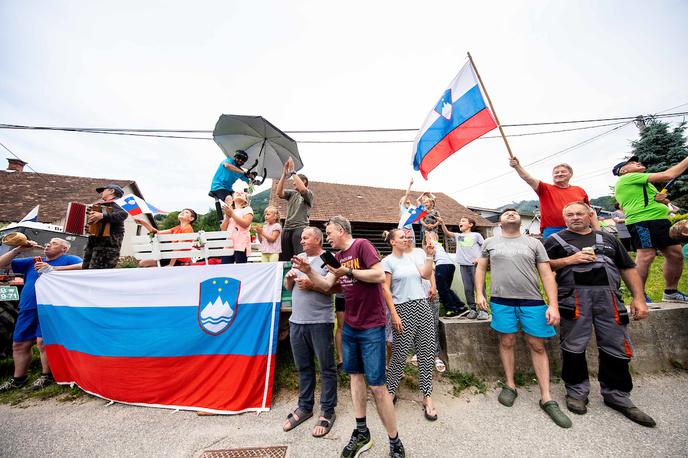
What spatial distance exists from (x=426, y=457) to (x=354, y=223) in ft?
45.6

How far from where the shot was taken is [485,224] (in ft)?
65.9

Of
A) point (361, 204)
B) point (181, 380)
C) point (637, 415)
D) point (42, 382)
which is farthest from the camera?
point (361, 204)

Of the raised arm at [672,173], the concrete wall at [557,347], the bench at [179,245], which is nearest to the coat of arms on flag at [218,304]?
the bench at [179,245]

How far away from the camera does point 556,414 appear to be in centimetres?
264

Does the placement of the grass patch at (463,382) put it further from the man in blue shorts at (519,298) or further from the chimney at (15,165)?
the chimney at (15,165)

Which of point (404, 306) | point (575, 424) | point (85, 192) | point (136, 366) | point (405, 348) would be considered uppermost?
point (85, 192)

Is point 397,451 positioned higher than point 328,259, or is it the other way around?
point 328,259

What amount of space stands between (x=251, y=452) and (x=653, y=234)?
563cm

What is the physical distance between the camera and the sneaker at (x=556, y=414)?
2561 millimetres

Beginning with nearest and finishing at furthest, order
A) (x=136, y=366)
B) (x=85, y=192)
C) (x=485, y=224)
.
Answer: (x=136, y=366), (x=85, y=192), (x=485, y=224)

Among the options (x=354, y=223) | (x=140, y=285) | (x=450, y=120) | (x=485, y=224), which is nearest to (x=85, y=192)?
(x=354, y=223)

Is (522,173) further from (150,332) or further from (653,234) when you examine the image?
(150,332)

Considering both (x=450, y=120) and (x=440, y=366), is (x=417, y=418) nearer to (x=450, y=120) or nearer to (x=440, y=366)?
(x=440, y=366)

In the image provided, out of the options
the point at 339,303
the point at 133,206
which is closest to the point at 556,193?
the point at 339,303
